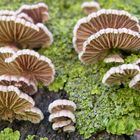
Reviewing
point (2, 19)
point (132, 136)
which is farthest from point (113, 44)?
point (2, 19)

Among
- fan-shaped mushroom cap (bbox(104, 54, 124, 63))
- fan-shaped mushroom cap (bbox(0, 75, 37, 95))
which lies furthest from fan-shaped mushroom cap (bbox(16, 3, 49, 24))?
fan-shaped mushroom cap (bbox(104, 54, 124, 63))

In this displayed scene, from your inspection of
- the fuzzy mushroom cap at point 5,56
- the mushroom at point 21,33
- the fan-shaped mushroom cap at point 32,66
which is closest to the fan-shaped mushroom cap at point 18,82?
the fan-shaped mushroom cap at point 32,66

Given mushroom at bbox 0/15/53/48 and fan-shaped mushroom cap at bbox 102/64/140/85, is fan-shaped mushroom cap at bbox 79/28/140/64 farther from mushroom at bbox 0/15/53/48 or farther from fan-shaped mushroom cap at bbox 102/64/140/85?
mushroom at bbox 0/15/53/48

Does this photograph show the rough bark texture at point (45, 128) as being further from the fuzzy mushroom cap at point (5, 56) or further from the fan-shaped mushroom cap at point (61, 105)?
the fuzzy mushroom cap at point (5, 56)

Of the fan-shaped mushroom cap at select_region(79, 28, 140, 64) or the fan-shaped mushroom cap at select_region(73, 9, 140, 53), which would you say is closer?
the fan-shaped mushroom cap at select_region(79, 28, 140, 64)

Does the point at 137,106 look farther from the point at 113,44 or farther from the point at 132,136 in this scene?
the point at 113,44

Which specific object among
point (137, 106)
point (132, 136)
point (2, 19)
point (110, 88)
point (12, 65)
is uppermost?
point (2, 19)

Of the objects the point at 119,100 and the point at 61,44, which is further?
the point at 61,44
